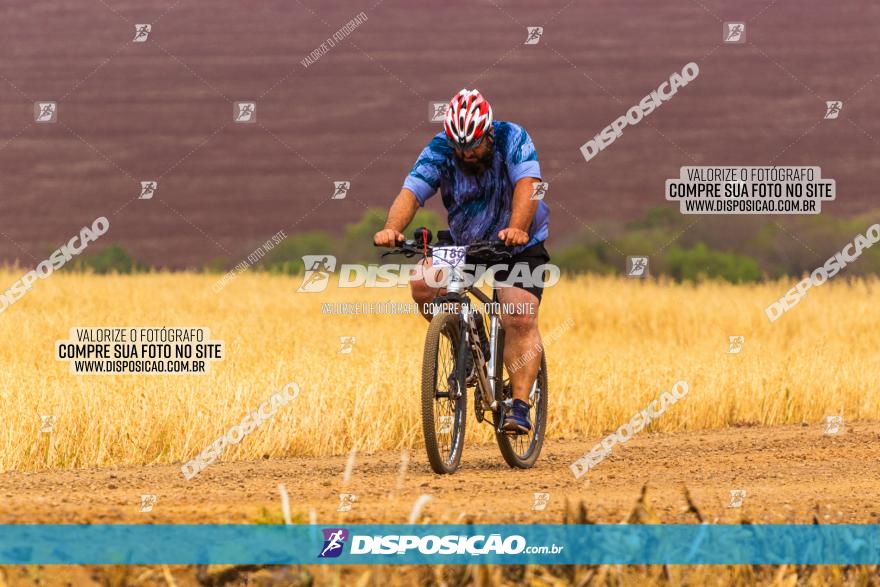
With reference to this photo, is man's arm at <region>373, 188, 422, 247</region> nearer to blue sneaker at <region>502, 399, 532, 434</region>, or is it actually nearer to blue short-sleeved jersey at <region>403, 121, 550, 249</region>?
blue short-sleeved jersey at <region>403, 121, 550, 249</region>

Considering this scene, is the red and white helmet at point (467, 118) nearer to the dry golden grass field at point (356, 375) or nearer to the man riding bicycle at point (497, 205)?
the man riding bicycle at point (497, 205)

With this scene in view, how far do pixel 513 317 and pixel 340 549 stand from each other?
382 centimetres

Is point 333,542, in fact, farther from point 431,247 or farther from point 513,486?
point 431,247

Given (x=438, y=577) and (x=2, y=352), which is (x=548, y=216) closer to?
(x=438, y=577)

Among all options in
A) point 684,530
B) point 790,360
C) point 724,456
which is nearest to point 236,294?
point 790,360

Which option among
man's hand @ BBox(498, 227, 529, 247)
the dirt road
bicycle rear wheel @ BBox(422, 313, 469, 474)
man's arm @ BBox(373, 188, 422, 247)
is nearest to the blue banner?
the dirt road

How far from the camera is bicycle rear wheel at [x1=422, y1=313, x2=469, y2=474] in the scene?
30.1 feet

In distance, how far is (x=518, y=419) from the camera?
387 inches

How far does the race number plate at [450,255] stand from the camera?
9.35 meters

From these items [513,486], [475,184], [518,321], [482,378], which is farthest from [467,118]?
[513,486]

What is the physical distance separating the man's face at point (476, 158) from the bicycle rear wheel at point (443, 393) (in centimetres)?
105

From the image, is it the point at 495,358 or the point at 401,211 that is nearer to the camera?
the point at 401,211

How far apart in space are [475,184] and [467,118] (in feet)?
1.99

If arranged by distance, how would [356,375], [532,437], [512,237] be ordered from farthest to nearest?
[356,375]
[532,437]
[512,237]
